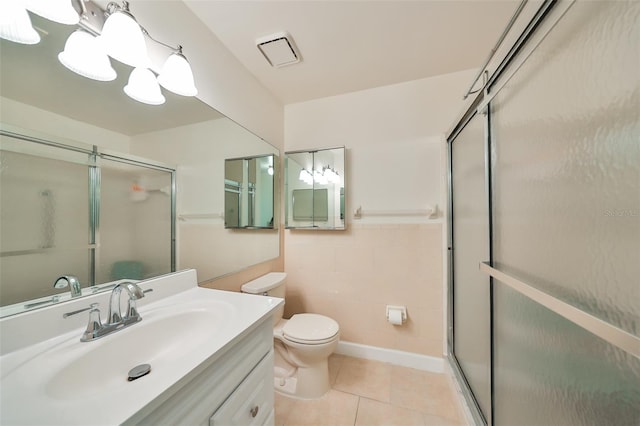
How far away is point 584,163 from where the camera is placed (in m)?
0.53

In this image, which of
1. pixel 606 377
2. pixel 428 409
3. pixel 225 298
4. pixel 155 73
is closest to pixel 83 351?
pixel 225 298

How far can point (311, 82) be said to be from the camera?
1.70m

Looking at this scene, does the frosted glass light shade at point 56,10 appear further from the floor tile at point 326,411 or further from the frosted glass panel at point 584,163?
the floor tile at point 326,411

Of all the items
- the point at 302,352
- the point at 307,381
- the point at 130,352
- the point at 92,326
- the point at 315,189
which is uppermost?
the point at 315,189

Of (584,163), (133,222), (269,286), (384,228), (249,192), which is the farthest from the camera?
(384,228)

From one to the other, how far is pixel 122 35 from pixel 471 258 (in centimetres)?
185

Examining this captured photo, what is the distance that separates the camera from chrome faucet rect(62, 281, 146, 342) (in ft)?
2.07

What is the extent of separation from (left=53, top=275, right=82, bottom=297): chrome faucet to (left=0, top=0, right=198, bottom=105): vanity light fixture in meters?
0.68

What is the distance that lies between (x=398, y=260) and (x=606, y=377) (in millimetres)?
1211

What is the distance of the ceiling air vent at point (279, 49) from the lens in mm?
1283

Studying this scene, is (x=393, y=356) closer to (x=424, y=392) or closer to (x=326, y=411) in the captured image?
(x=424, y=392)

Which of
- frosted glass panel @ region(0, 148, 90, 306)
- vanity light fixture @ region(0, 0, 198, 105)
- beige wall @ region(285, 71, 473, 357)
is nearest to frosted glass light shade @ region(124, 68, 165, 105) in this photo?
vanity light fixture @ region(0, 0, 198, 105)

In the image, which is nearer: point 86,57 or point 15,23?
point 15,23

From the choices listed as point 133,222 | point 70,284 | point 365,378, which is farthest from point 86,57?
point 365,378
